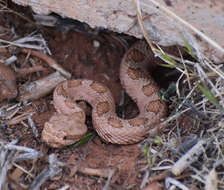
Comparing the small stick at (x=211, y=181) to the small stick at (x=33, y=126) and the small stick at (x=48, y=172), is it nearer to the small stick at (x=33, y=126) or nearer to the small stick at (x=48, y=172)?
the small stick at (x=48, y=172)

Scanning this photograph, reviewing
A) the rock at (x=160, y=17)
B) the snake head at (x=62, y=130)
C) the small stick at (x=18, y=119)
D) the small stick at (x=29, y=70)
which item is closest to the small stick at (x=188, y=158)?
the rock at (x=160, y=17)

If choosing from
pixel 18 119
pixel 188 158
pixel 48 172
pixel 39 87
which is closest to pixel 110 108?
pixel 39 87

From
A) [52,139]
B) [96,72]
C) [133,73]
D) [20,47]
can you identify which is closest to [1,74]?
[20,47]

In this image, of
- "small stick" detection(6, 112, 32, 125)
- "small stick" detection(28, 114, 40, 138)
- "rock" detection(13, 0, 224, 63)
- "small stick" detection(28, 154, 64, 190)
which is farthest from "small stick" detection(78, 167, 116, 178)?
"rock" detection(13, 0, 224, 63)

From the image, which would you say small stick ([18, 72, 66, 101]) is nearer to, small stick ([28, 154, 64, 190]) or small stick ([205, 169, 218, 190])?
small stick ([28, 154, 64, 190])

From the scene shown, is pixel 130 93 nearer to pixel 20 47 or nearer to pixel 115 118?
pixel 115 118
